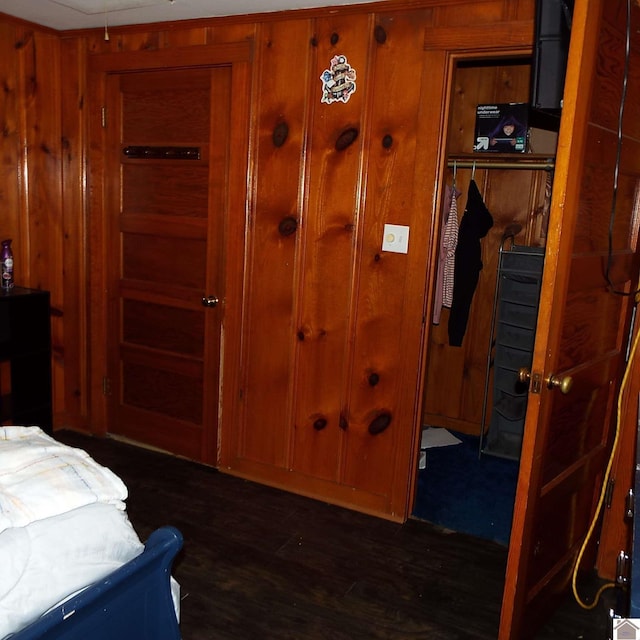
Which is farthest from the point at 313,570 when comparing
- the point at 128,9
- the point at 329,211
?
the point at 128,9

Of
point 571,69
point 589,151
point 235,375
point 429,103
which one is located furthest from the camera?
point 235,375

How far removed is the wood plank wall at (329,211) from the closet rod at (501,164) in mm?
1058

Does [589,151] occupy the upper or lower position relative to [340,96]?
lower

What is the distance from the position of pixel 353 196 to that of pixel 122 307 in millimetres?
1559

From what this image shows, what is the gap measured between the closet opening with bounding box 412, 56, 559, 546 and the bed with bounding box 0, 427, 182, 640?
188 centimetres

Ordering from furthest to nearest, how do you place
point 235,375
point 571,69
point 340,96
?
1. point 235,375
2. point 340,96
3. point 571,69

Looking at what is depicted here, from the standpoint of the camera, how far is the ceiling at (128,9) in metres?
2.79

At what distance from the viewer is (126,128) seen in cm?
343

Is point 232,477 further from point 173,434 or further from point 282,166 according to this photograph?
point 282,166

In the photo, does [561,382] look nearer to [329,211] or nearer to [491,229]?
[329,211]

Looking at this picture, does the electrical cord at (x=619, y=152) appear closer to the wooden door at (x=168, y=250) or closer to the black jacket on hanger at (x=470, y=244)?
the black jacket on hanger at (x=470, y=244)

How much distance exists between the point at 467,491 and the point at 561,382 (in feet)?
5.27

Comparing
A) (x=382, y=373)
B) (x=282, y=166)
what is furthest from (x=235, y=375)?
(x=282, y=166)

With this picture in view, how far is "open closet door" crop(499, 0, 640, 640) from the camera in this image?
1705 millimetres
